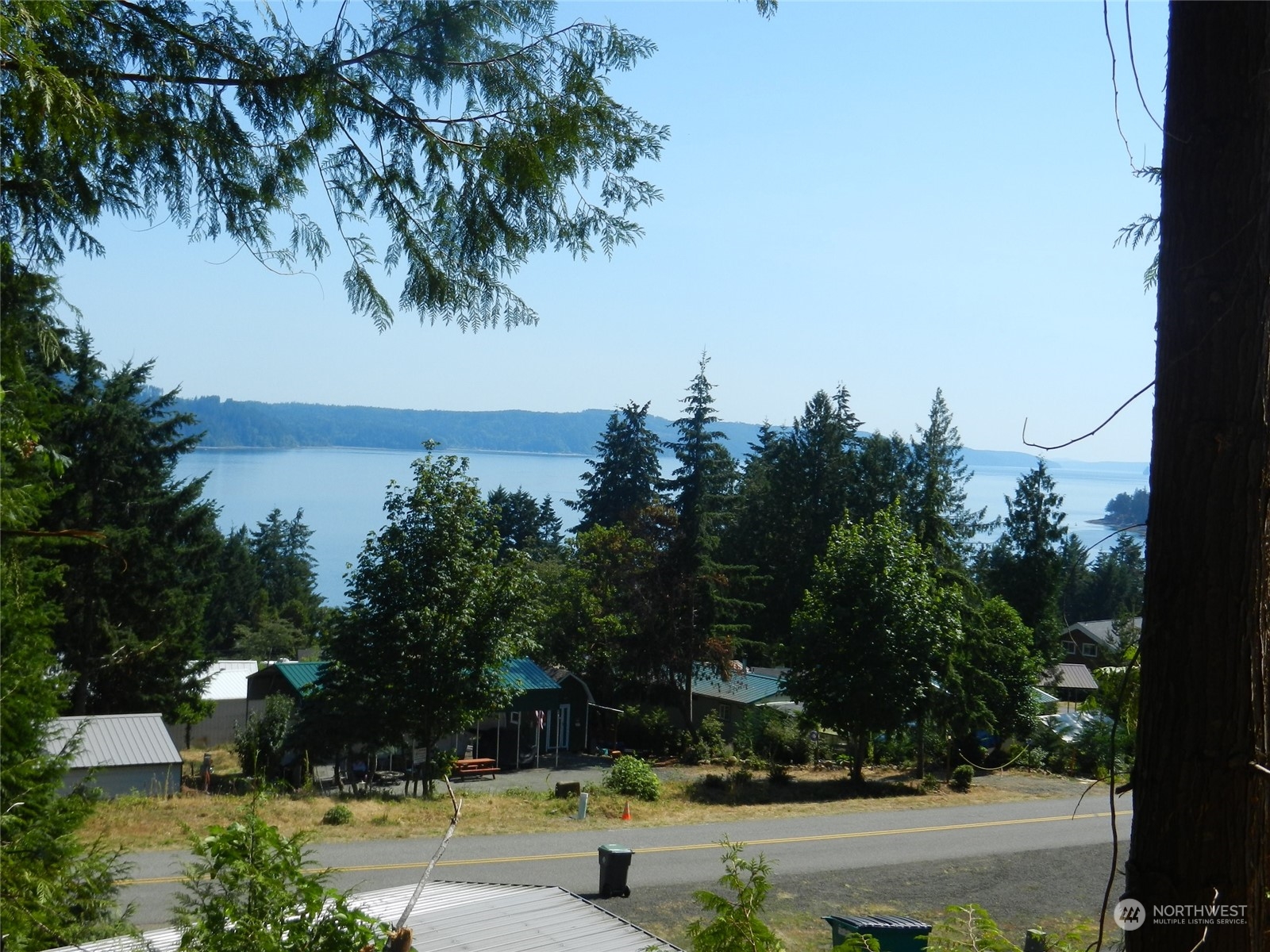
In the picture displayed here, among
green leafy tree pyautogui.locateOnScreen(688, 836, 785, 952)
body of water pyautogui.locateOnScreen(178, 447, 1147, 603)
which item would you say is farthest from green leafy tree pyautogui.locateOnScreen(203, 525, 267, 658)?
green leafy tree pyautogui.locateOnScreen(688, 836, 785, 952)

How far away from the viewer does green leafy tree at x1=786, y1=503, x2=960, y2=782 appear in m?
23.4

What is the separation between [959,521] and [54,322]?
198ft

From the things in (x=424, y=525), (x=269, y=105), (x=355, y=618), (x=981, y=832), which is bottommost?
(x=981, y=832)

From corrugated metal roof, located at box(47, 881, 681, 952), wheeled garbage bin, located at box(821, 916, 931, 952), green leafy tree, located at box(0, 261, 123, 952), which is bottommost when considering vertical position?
wheeled garbage bin, located at box(821, 916, 931, 952)

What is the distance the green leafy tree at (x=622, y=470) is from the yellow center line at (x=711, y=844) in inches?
1428

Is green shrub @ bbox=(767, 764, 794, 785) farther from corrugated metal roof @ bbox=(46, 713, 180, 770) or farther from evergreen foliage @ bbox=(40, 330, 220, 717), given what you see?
evergreen foliage @ bbox=(40, 330, 220, 717)

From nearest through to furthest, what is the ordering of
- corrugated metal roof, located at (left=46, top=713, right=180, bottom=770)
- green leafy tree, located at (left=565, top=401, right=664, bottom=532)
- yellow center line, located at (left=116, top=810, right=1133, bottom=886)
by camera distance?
1. yellow center line, located at (left=116, top=810, right=1133, bottom=886)
2. corrugated metal roof, located at (left=46, top=713, right=180, bottom=770)
3. green leafy tree, located at (left=565, top=401, right=664, bottom=532)

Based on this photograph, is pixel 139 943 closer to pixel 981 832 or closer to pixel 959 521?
pixel 981 832

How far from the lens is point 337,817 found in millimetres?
17062

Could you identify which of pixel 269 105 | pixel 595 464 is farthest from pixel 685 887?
pixel 595 464

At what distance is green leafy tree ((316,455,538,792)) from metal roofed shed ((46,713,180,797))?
381 cm

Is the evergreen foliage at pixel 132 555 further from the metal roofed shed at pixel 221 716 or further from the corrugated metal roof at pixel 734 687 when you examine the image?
the corrugated metal roof at pixel 734 687

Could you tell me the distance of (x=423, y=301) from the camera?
17.6ft

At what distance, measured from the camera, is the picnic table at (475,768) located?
2667 cm
